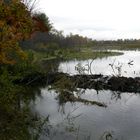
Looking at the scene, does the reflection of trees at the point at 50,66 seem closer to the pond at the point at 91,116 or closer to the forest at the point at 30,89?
the forest at the point at 30,89

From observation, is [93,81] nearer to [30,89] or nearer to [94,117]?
[30,89]

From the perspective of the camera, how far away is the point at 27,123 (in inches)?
610

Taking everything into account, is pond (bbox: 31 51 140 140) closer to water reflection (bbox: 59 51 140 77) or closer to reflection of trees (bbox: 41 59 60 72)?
water reflection (bbox: 59 51 140 77)

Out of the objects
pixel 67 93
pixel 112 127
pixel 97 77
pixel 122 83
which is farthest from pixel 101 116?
pixel 97 77

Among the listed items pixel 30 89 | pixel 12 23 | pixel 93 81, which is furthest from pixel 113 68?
pixel 12 23

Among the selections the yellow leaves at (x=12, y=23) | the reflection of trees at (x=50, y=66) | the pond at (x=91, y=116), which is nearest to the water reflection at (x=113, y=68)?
the reflection of trees at (x=50, y=66)

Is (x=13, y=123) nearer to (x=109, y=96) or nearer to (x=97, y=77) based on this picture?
(x=109, y=96)

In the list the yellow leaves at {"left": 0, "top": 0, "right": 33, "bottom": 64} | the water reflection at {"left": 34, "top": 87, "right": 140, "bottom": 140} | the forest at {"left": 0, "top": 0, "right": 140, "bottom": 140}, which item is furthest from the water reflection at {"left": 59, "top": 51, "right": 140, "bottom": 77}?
the yellow leaves at {"left": 0, "top": 0, "right": 33, "bottom": 64}

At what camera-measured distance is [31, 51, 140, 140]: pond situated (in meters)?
15.0

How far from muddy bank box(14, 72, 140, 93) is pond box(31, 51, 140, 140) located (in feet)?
2.84

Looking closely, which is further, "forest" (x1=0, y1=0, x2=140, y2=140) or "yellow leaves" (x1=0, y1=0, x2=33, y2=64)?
"forest" (x1=0, y1=0, x2=140, y2=140)

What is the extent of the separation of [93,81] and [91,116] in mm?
8989

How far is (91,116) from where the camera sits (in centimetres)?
1844

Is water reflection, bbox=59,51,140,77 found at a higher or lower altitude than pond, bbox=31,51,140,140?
higher
